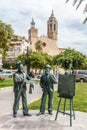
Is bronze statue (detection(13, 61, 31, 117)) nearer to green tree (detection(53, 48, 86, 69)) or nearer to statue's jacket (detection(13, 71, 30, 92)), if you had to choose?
statue's jacket (detection(13, 71, 30, 92))

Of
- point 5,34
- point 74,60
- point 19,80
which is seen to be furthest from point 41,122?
point 74,60

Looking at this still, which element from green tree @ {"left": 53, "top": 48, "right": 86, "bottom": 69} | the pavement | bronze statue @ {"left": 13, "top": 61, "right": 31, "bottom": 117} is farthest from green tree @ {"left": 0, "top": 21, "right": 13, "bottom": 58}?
green tree @ {"left": 53, "top": 48, "right": 86, "bottom": 69}

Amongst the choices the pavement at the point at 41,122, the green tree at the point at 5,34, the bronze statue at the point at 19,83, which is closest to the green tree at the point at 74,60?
the green tree at the point at 5,34

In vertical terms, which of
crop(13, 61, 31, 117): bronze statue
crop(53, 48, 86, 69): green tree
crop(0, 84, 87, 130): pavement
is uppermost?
crop(53, 48, 86, 69): green tree

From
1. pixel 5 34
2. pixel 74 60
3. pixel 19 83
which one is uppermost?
pixel 5 34

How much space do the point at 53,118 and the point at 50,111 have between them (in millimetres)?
856

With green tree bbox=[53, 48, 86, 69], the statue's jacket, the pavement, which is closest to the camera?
the pavement

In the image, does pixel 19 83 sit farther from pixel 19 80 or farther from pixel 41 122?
pixel 41 122

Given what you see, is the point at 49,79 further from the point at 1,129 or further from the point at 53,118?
the point at 1,129

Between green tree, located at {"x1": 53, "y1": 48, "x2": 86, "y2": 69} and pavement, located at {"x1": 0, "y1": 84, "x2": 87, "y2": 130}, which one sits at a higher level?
green tree, located at {"x1": 53, "y1": 48, "x2": 86, "y2": 69}

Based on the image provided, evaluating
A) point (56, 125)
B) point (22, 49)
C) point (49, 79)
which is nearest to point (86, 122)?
point (56, 125)

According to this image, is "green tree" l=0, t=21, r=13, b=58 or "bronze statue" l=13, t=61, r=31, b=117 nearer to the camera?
"bronze statue" l=13, t=61, r=31, b=117

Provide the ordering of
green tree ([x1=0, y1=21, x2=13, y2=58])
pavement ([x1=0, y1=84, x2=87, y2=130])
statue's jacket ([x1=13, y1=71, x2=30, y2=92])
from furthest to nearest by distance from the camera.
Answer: green tree ([x1=0, y1=21, x2=13, y2=58]) → statue's jacket ([x1=13, y1=71, x2=30, y2=92]) → pavement ([x1=0, y1=84, x2=87, y2=130])

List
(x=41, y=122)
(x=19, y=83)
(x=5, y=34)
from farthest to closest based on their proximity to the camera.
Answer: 1. (x=5, y=34)
2. (x=19, y=83)
3. (x=41, y=122)
